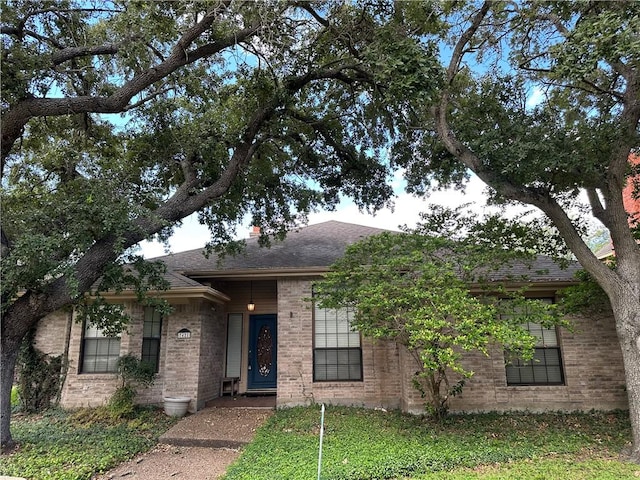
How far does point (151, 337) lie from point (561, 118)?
416 inches

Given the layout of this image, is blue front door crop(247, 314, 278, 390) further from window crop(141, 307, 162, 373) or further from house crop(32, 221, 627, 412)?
window crop(141, 307, 162, 373)

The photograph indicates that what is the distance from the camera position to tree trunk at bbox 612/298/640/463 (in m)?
6.05

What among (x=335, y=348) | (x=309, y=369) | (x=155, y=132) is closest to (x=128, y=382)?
(x=309, y=369)

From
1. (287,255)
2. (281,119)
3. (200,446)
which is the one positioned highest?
(281,119)

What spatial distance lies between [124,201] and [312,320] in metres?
5.01

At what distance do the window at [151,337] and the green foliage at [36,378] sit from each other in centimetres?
206

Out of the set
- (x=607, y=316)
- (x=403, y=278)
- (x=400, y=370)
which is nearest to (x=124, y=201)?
(x=403, y=278)

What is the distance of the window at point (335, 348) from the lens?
9531 millimetres

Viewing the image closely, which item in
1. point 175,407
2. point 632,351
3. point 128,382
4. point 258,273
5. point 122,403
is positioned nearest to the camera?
point 632,351

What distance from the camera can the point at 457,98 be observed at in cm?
942

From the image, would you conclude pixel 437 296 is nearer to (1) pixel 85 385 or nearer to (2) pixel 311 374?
(2) pixel 311 374

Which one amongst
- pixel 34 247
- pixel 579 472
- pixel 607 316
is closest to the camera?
pixel 579 472

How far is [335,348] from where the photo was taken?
380 inches

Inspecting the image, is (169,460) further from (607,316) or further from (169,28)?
(607,316)
